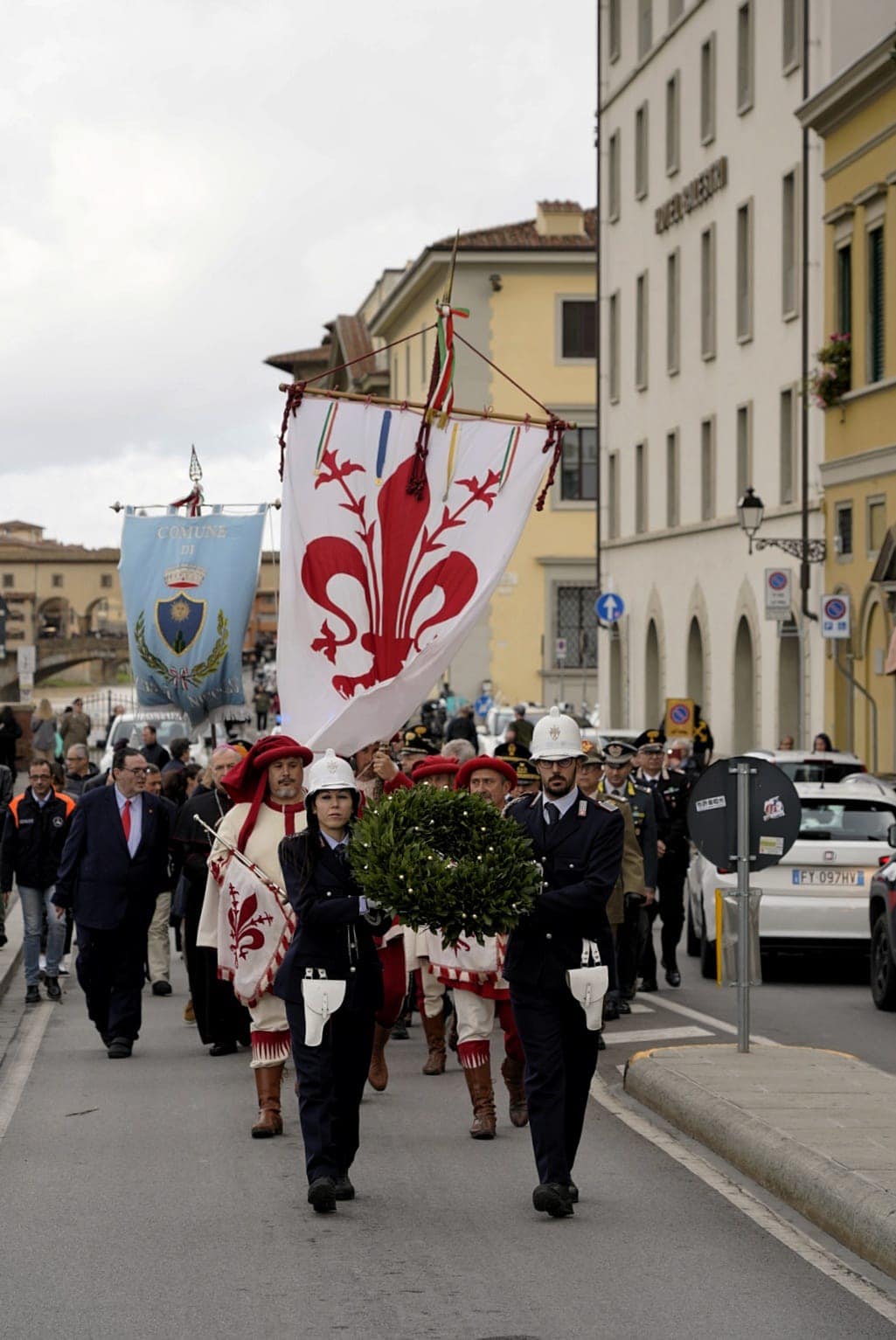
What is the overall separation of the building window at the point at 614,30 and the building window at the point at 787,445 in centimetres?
1625

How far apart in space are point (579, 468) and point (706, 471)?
77.8 ft

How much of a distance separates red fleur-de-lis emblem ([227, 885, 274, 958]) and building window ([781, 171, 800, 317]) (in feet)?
106

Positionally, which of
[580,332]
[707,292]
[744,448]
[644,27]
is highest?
[644,27]

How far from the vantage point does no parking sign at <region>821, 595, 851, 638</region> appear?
34.5 m

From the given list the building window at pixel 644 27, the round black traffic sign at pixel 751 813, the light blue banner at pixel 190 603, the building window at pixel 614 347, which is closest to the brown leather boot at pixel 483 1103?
the round black traffic sign at pixel 751 813

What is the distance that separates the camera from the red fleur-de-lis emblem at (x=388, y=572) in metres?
14.6

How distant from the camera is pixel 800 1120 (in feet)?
35.2

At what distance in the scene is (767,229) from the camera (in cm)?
4412

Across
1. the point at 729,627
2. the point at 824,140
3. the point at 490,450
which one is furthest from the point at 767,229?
the point at 490,450

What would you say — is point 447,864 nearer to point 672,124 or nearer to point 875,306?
point 875,306

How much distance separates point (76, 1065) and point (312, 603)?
10.0 ft

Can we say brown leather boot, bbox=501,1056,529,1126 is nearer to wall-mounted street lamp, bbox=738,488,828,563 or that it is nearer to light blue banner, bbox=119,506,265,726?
light blue banner, bbox=119,506,265,726

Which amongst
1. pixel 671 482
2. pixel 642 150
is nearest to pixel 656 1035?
pixel 671 482

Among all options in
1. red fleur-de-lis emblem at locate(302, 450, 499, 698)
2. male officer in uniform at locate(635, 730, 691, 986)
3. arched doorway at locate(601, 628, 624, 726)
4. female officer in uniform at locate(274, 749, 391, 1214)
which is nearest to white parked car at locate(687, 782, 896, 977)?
male officer in uniform at locate(635, 730, 691, 986)
